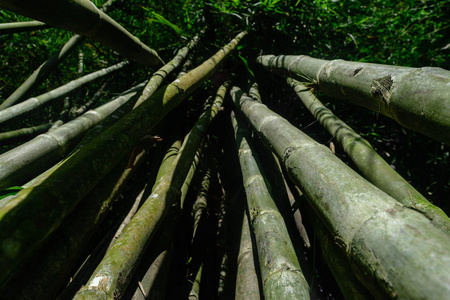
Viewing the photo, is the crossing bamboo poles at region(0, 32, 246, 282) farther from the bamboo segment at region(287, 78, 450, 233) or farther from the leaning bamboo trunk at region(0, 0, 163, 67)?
the bamboo segment at region(287, 78, 450, 233)

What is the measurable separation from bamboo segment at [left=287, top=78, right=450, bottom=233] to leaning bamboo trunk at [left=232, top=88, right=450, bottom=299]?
243 mm

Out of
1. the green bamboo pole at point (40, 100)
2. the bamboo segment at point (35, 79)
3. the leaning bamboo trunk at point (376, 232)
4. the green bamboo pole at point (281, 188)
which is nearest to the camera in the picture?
the leaning bamboo trunk at point (376, 232)

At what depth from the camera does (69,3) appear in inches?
33.7

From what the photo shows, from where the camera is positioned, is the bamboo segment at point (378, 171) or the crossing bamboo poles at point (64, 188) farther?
the bamboo segment at point (378, 171)

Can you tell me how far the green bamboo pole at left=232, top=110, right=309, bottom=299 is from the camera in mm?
813

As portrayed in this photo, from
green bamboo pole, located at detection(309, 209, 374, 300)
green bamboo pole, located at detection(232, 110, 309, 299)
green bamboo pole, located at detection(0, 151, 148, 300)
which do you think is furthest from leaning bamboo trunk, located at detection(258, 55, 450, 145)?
green bamboo pole, located at detection(0, 151, 148, 300)

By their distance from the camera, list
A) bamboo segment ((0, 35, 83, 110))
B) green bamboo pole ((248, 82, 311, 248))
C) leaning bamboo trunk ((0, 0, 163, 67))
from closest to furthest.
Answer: leaning bamboo trunk ((0, 0, 163, 67)) → green bamboo pole ((248, 82, 311, 248)) → bamboo segment ((0, 35, 83, 110))

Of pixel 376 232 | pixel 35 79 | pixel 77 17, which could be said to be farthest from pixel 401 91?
pixel 35 79

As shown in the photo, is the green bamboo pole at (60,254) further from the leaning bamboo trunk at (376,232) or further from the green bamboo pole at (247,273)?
the leaning bamboo trunk at (376,232)

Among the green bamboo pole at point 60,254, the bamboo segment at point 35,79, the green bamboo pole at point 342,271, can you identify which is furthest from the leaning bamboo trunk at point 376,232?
the bamboo segment at point 35,79

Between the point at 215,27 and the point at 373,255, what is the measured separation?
9.15 feet

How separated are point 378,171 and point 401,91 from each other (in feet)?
1.98

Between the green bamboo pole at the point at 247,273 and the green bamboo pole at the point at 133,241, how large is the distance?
0.51 m

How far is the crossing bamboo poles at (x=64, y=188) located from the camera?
23.9 inches
